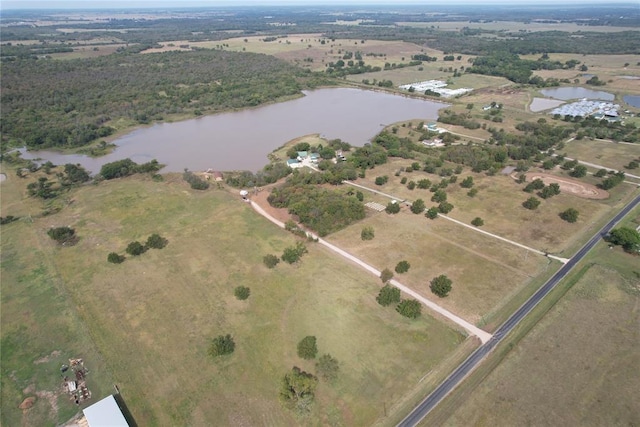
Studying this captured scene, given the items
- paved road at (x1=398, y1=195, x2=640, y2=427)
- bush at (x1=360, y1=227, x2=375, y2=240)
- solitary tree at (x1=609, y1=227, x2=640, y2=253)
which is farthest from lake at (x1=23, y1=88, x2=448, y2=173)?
solitary tree at (x1=609, y1=227, x2=640, y2=253)

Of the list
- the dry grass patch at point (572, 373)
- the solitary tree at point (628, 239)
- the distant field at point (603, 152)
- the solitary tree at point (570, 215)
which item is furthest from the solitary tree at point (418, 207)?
the distant field at point (603, 152)

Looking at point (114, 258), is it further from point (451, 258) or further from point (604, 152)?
point (604, 152)

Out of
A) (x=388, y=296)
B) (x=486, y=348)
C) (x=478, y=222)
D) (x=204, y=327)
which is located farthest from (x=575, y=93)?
(x=204, y=327)

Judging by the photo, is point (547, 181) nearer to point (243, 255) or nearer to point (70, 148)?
point (243, 255)

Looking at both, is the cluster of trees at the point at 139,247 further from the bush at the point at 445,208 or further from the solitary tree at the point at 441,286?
the bush at the point at 445,208

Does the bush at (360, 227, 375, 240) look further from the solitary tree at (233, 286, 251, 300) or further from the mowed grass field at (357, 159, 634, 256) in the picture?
the solitary tree at (233, 286, 251, 300)

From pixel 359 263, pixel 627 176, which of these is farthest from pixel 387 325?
pixel 627 176
